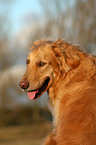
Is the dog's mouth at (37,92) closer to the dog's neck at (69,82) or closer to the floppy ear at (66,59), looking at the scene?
the dog's neck at (69,82)

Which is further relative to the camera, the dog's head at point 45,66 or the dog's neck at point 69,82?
the dog's head at point 45,66

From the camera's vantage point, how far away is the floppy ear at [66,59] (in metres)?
3.97

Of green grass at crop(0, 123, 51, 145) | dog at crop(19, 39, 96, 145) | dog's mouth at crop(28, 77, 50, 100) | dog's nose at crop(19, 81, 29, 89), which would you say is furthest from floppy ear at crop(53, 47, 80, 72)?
green grass at crop(0, 123, 51, 145)

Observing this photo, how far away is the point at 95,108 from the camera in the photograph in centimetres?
306

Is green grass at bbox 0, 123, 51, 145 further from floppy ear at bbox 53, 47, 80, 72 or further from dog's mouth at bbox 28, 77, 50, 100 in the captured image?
floppy ear at bbox 53, 47, 80, 72

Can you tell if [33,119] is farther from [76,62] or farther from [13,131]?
[76,62]

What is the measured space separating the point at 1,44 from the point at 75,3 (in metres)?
9.34

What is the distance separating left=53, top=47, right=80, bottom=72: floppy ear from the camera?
3.97 meters

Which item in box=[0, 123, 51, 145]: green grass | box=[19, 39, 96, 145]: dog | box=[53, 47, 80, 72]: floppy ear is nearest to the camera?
box=[19, 39, 96, 145]: dog

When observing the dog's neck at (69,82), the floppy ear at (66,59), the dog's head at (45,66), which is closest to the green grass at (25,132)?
the dog's head at (45,66)

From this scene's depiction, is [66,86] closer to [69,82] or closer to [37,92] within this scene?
[69,82]

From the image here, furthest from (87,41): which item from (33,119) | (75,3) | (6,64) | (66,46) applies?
(66,46)

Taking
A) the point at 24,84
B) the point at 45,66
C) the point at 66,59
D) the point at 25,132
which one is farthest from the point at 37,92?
the point at 25,132

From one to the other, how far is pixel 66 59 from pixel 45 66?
39 centimetres
